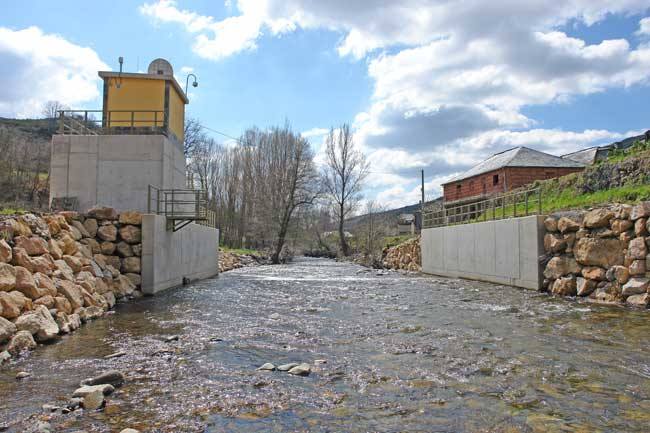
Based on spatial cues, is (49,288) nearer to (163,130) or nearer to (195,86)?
(163,130)

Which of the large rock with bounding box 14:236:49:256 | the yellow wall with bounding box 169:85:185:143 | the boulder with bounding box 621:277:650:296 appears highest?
the yellow wall with bounding box 169:85:185:143

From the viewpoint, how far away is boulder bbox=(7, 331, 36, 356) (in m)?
6.40

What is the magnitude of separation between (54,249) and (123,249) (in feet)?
10.8

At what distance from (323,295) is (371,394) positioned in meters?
9.02

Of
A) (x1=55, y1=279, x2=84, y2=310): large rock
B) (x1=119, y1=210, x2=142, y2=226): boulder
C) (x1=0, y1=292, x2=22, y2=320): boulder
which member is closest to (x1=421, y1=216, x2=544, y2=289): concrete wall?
(x1=119, y1=210, x2=142, y2=226): boulder

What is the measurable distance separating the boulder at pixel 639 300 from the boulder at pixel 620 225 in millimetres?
1671

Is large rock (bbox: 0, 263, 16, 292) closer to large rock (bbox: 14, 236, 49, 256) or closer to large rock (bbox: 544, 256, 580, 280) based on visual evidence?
large rock (bbox: 14, 236, 49, 256)

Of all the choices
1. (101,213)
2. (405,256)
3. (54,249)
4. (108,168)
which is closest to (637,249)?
(54,249)

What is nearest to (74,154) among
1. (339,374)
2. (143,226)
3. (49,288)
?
(143,226)

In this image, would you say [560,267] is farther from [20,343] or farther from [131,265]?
[20,343]

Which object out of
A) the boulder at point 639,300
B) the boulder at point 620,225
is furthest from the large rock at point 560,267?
the boulder at point 639,300

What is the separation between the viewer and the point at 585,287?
12.3m

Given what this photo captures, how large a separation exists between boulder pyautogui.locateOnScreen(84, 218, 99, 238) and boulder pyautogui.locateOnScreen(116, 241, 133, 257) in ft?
2.38

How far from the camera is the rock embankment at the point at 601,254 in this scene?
431 inches
